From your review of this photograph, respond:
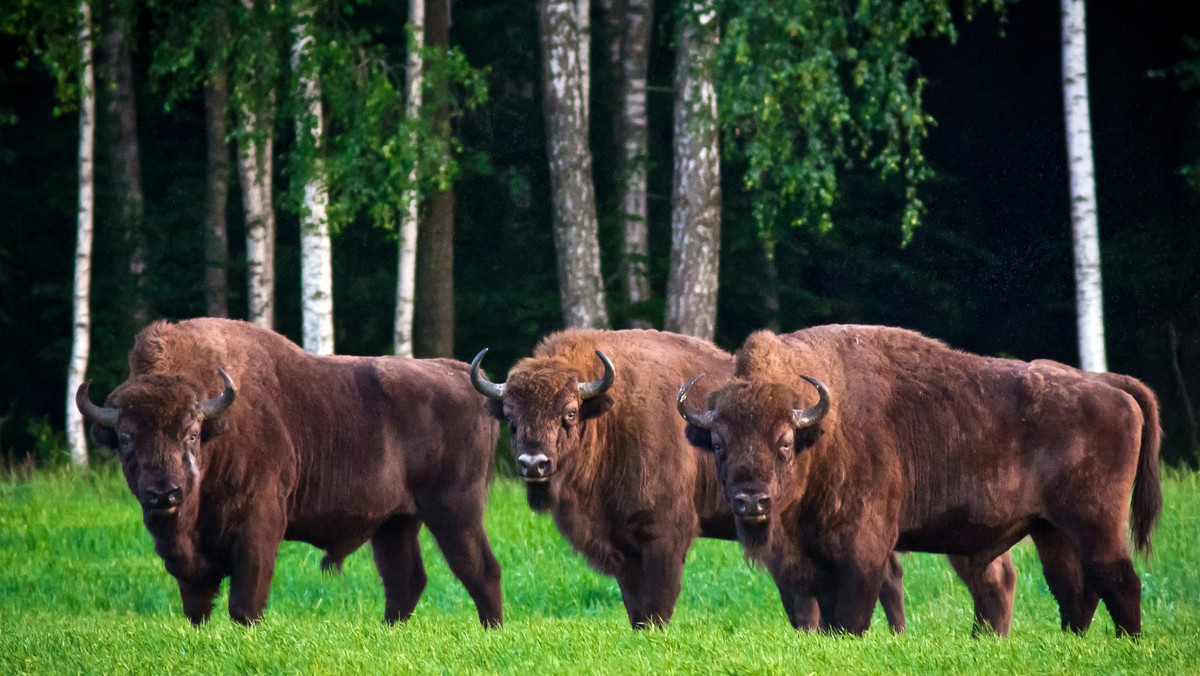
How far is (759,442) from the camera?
751 centimetres

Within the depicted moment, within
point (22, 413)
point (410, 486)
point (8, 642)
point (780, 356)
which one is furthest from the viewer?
point (22, 413)

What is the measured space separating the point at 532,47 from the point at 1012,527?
16.2 m

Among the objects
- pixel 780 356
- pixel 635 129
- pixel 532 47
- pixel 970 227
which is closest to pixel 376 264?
pixel 532 47

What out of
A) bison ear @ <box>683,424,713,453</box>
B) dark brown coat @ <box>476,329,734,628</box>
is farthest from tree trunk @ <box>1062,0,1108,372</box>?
bison ear @ <box>683,424,713,453</box>

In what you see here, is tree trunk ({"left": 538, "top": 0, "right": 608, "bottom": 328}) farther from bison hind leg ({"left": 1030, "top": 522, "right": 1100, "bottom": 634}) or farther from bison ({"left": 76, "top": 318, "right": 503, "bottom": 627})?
bison hind leg ({"left": 1030, "top": 522, "right": 1100, "bottom": 634})

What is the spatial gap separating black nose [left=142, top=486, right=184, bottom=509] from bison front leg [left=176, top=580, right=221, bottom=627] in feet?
2.51

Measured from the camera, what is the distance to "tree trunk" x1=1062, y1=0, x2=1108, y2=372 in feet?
45.3

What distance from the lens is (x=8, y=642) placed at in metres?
7.49

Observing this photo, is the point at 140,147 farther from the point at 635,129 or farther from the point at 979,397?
the point at 979,397

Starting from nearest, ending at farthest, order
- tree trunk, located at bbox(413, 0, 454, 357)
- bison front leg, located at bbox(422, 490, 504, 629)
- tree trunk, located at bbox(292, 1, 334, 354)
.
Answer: bison front leg, located at bbox(422, 490, 504, 629) → tree trunk, located at bbox(292, 1, 334, 354) → tree trunk, located at bbox(413, 0, 454, 357)

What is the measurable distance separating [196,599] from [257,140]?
7.77 meters

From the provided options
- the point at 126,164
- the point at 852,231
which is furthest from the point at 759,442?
the point at 126,164

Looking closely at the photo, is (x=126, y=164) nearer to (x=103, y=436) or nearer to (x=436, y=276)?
(x=436, y=276)

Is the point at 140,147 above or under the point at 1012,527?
above
